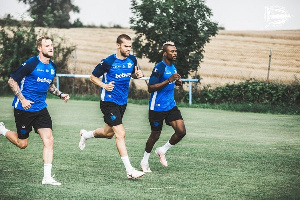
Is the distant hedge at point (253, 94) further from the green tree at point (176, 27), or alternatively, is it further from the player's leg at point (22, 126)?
the player's leg at point (22, 126)

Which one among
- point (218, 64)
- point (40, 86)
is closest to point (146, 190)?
point (40, 86)

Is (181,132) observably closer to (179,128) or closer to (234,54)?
(179,128)

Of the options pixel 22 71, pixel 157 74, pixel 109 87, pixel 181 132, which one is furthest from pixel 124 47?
pixel 181 132

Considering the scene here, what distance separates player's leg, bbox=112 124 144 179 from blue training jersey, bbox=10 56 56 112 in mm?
1193

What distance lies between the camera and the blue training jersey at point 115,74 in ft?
28.9

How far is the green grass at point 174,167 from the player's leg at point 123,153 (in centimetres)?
13

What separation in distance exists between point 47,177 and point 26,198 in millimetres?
964

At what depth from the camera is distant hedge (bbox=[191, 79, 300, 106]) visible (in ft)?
82.0

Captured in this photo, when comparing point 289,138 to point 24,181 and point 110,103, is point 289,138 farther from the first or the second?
point 24,181

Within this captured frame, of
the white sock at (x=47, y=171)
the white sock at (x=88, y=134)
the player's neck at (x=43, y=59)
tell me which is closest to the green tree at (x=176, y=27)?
the white sock at (x=88, y=134)

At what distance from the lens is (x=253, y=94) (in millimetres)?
25766

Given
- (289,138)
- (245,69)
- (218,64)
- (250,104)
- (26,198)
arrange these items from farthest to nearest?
(218,64)
(245,69)
(250,104)
(289,138)
(26,198)

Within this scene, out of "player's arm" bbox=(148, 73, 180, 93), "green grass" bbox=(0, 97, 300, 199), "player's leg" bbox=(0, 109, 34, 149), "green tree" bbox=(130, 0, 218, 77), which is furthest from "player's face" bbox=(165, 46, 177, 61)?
"green tree" bbox=(130, 0, 218, 77)

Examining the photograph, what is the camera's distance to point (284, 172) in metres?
8.80
